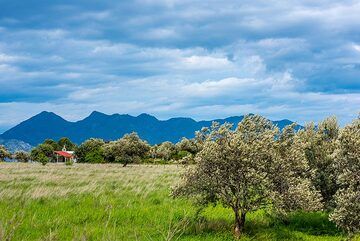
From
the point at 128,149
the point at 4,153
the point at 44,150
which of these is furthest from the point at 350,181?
the point at 44,150

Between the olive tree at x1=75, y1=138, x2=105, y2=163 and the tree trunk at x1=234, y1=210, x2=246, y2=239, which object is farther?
the olive tree at x1=75, y1=138, x2=105, y2=163

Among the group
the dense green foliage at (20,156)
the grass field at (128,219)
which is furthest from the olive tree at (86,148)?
the grass field at (128,219)

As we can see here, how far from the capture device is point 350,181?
17.4m

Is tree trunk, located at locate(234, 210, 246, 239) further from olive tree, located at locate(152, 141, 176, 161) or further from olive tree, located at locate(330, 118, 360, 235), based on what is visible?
olive tree, located at locate(152, 141, 176, 161)

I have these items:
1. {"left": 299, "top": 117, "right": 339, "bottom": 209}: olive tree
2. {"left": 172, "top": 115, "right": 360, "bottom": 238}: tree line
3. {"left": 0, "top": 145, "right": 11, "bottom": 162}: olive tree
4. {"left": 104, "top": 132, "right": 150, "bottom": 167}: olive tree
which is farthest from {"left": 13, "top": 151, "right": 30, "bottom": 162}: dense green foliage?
{"left": 172, "top": 115, "right": 360, "bottom": 238}: tree line

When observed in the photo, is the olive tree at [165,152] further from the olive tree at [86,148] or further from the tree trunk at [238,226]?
the tree trunk at [238,226]

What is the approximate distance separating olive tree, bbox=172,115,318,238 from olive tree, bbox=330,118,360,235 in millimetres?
1770

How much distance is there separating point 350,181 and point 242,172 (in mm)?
4507

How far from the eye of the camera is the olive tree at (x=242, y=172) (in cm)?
1889

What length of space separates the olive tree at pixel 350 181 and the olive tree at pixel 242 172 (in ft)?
5.81

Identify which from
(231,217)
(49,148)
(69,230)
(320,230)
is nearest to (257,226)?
(231,217)

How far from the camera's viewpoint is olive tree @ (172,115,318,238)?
1889cm

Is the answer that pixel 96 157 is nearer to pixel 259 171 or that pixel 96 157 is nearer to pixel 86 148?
pixel 86 148

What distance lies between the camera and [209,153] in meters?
19.1
